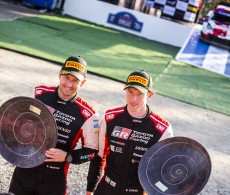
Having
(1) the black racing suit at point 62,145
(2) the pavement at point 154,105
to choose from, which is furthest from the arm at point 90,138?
(2) the pavement at point 154,105

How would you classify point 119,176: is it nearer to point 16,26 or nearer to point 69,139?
point 69,139

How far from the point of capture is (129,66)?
42.7 ft

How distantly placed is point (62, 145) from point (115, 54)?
1091 centimetres

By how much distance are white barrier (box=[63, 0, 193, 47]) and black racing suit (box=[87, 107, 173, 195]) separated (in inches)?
652

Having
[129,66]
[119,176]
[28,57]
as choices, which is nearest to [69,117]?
[119,176]

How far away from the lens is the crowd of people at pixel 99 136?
3.49 m

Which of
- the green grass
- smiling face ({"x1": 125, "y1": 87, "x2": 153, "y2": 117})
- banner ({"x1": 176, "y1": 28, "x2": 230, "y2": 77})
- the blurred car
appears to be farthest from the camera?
the blurred car

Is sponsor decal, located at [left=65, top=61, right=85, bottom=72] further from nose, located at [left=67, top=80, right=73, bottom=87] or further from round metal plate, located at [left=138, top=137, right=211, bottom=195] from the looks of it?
round metal plate, located at [left=138, top=137, right=211, bottom=195]

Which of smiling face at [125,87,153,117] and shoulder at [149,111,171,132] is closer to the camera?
smiling face at [125,87,153,117]

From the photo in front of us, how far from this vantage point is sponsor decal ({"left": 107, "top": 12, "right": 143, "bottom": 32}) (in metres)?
19.7

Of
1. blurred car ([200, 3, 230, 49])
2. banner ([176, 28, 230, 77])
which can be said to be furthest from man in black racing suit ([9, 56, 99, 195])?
blurred car ([200, 3, 230, 49])

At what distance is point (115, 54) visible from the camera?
14320 mm

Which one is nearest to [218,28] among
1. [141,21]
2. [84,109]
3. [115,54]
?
[141,21]

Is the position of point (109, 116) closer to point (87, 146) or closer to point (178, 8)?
point (87, 146)
